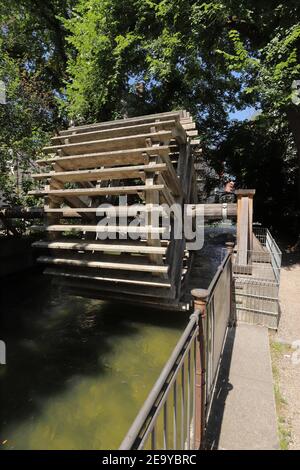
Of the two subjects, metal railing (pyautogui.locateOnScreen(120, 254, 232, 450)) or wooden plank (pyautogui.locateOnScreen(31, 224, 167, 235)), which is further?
wooden plank (pyautogui.locateOnScreen(31, 224, 167, 235))

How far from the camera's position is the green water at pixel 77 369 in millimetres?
2305

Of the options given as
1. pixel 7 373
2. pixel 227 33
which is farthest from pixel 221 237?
pixel 7 373

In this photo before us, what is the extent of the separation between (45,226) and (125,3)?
6.09 meters

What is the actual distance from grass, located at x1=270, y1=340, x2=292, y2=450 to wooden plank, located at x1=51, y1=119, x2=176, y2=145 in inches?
119

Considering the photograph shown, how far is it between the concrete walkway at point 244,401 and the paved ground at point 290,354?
0.13m

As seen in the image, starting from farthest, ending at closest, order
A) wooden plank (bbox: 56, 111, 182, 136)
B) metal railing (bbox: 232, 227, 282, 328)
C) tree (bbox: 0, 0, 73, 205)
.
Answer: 1. tree (bbox: 0, 0, 73, 205)
2. wooden plank (bbox: 56, 111, 182, 136)
3. metal railing (bbox: 232, 227, 282, 328)

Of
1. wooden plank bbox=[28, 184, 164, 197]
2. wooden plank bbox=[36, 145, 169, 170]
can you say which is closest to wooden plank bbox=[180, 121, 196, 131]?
wooden plank bbox=[36, 145, 169, 170]

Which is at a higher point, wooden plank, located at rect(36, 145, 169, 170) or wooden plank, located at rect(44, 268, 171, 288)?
wooden plank, located at rect(36, 145, 169, 170)

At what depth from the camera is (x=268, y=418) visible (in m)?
2.15

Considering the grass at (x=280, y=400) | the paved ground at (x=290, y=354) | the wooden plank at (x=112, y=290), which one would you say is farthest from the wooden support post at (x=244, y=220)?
the grass at (x=280, y=400)

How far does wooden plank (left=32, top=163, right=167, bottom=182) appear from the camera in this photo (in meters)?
3.63

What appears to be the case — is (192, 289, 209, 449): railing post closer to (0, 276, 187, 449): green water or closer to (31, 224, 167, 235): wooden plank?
(0, 276, 187, 449): green water

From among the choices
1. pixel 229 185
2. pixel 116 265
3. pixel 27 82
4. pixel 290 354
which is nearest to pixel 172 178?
pixel 116 265
